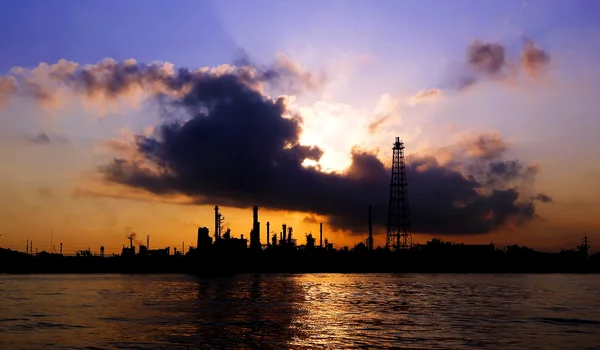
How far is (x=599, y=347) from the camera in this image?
42.7m

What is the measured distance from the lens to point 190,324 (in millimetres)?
55438

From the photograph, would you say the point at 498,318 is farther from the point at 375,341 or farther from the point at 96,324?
the point at 96,324

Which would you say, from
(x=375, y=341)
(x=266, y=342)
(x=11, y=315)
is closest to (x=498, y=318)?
(x=375, y=341)

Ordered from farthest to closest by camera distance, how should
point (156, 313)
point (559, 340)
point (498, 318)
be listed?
1. point (156, 313)
2. point (498, 318)
3. point (559, 340)

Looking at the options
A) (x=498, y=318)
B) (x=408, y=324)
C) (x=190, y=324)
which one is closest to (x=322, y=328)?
(x=408, y=324)

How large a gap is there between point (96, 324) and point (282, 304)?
2904cm

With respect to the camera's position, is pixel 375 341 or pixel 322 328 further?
pixel 322 328

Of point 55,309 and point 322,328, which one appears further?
point 55,309

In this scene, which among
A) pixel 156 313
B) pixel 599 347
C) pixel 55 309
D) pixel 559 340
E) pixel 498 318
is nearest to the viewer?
pixel 599 347

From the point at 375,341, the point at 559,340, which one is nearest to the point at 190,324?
the point at 375,341

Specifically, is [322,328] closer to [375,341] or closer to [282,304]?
[375,341]

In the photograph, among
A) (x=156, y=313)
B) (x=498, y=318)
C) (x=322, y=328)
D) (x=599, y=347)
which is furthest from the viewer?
(x=156, y=313)

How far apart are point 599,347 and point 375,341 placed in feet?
52.2

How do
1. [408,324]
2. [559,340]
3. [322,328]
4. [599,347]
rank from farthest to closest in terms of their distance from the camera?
[408,324] < [322,328] < [559,340] < [599,347]
